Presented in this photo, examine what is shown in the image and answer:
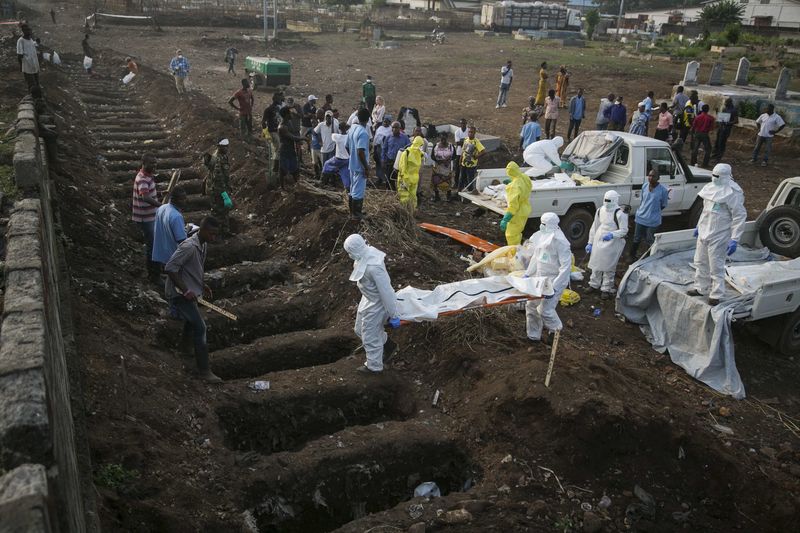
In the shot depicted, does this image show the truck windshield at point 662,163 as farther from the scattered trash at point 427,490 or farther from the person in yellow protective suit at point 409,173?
the scattered trash at point 427,490

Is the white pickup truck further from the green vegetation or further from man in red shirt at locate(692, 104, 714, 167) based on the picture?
the green vegetation

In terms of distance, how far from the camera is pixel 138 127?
644 inches

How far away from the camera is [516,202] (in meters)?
9.44

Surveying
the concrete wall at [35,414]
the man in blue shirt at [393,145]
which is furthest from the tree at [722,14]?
the concrete wall at [35,414]

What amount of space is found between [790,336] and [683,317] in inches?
62.9

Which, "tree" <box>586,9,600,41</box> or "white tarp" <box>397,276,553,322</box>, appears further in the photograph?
"tree" <box>586,9,600,41</box>

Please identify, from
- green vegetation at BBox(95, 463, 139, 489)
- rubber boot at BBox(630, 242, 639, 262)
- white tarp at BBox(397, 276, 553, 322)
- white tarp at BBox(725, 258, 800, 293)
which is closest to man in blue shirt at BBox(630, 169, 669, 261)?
rubber boot at BBox(630, 242, 639, 262)

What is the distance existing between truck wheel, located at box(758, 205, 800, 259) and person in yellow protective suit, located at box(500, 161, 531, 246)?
385cm

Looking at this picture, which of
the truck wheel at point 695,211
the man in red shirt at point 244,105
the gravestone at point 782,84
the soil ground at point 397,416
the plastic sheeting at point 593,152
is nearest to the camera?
the soil ground at point 397,416

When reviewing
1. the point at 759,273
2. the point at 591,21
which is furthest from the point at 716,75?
the point at 591,21

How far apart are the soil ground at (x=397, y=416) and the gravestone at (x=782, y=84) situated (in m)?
15.7

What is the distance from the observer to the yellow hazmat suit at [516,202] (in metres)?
9.42

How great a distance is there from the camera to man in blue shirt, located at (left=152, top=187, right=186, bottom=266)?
679 centimetres

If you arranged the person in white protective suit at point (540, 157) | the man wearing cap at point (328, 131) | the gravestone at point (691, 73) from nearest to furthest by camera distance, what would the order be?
1. the person in white protective suit at point (540, 157)
2. the man wearing cap at point (328, 131)
3. the gravestone at point (691, 73)
